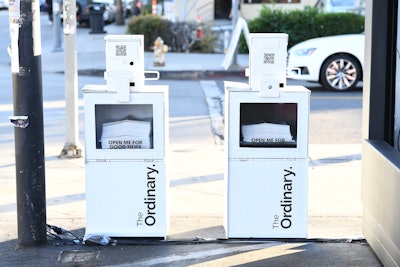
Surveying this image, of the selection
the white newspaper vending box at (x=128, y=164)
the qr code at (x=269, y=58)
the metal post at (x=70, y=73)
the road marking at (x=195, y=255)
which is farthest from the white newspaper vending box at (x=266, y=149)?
the metal post at (x=70, y=73)

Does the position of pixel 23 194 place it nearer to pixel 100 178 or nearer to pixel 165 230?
pixel 100 178

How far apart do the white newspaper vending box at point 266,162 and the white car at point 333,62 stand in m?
9.56

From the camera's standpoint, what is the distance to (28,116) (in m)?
5.55

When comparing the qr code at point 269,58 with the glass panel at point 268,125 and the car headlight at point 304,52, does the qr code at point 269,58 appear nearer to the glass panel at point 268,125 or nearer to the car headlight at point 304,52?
the glass panel at point 268,125

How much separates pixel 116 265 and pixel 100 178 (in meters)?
0.70

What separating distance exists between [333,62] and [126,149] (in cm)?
1024

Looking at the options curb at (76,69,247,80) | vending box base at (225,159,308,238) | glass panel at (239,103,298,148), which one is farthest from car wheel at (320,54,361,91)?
vending box base at (225,159,308,238)

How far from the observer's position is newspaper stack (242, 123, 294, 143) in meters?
5.80

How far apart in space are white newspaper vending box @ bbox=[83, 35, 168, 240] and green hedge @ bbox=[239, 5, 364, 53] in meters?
15.9

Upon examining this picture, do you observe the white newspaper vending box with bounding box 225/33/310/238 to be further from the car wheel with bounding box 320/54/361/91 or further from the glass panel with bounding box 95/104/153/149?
the car wheel with bounding box 320/54/361/91

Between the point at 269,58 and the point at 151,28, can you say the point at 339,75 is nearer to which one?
the point at 151,28

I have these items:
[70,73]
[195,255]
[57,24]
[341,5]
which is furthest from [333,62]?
[341,5]

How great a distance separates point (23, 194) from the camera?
5656mm

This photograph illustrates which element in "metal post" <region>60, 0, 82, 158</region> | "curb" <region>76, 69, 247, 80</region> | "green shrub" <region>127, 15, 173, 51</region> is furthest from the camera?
"green shrub" <region>127, 15, 173, 51</region>
